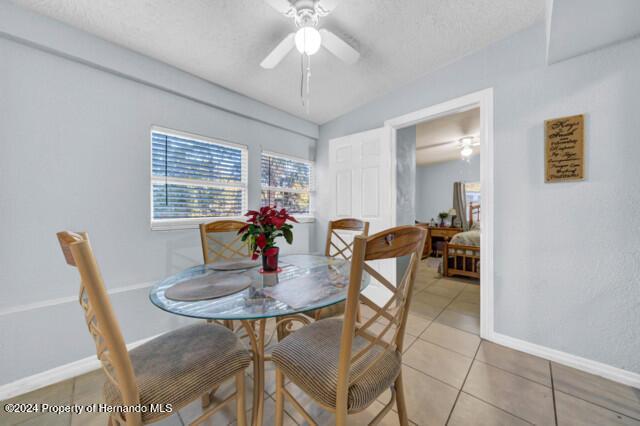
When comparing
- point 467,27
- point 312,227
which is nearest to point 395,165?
point 467,27

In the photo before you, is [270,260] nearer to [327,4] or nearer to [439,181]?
[327,4]

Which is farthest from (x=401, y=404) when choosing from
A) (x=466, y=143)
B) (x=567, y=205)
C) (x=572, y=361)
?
(x=466, y=143)

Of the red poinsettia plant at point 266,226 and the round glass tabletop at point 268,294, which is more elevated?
the red poinsettia plant at point 266,226

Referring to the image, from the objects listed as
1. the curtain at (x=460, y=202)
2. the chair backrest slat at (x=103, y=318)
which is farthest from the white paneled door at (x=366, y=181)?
the curtain at (x=460, y=202)

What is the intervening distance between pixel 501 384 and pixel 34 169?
3.52 meters

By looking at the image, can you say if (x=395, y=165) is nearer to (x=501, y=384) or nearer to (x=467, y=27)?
(x=467, y=27)

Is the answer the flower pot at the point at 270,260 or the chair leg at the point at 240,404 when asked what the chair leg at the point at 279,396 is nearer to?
the chair leg at the point at 240,404

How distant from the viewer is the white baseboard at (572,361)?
1468mm

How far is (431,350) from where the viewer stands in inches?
73.4

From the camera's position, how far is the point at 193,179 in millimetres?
2359

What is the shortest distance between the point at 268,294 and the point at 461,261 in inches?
143

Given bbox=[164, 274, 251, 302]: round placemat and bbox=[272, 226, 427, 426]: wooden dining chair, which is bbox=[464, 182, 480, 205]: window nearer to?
bbox=[272, 226, 427, 426]: wooden dining chair

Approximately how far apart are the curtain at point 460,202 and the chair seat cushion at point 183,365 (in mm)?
6322

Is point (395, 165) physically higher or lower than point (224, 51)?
lower
